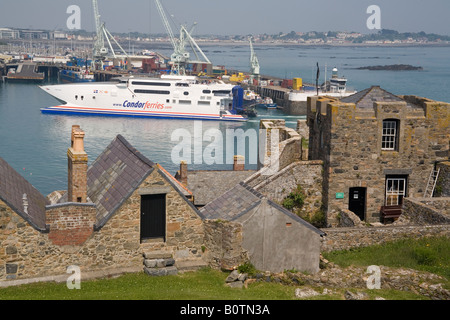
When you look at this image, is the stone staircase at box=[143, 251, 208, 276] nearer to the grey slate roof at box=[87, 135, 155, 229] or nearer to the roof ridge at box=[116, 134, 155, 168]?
the grey slate roof at box=[87, 135, 155, 229]

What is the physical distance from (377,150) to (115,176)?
8.76m

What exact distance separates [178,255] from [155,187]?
5.49 ft

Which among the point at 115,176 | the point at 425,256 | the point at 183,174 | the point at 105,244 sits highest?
the point at 115,176

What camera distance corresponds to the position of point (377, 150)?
20547 mm

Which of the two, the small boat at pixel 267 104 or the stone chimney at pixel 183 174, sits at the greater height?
the stone chimney at pixel 183 174

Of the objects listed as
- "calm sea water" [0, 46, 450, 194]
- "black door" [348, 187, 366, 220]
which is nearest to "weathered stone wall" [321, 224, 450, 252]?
"black door" [348, 187, 366, 220]

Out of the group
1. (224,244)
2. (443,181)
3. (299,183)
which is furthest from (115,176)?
(443,181)

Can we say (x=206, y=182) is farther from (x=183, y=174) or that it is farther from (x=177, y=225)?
(x=177, y=225)

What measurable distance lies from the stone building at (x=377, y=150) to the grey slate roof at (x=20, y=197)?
8.69 metres

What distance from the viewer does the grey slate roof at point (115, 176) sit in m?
14.4

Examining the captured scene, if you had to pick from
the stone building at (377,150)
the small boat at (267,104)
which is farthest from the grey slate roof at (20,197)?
the small boat at (267,104)

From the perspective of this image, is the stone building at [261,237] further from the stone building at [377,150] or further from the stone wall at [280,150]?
the stone wall at [280,150]

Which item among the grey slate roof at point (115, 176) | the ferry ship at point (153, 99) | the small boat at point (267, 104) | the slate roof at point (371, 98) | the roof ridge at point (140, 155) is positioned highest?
the slate roof at point (371, 98)
